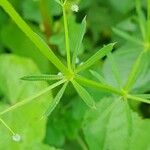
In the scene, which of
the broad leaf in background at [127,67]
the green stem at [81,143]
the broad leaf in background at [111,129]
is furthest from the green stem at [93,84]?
the green stem at [81,143]

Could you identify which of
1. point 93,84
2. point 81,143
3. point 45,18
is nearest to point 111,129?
point 81,143

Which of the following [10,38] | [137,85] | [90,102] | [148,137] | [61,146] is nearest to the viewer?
[90,102]

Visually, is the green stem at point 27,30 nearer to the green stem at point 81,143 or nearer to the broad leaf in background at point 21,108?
the broad leaf in background at point 21,108

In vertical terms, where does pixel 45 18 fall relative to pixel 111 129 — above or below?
above

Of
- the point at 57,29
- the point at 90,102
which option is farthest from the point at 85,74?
the point at 90,102

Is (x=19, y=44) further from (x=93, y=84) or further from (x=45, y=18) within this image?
(x=93, y=84)

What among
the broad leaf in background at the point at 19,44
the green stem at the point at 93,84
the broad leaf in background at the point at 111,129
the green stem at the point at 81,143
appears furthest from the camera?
the broad leaf in background at the point at 19,44

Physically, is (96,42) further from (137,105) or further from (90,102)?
(90,102)
